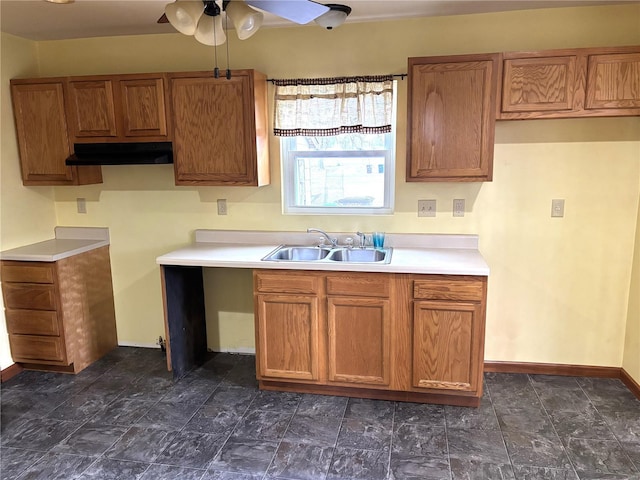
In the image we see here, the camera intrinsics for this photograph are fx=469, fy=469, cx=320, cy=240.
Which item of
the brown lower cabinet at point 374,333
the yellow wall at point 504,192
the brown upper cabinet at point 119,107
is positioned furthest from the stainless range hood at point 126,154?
the brown lower cabinet at point 374,333

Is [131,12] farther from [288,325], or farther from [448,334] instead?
[448,334]

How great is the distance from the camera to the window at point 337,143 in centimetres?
308

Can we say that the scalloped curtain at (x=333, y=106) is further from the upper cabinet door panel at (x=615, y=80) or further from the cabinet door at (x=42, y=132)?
the cabinet door at (x=42, y=132)

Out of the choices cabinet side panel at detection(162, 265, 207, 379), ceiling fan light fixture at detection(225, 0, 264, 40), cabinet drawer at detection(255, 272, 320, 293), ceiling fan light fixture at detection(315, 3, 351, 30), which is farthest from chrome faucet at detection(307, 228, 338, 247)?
ceiling fan light fixture at detection(225, 0, 264, 40)

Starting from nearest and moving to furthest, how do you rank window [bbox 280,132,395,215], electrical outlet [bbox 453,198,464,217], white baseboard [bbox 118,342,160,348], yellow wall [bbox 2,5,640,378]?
yellow wall [bbox 2,5,640,378] < electrical outlet [bbox 453,198,464,217] < window [bbox 280,132,395,215] < white baseboard [bbox 118,342,160,348]

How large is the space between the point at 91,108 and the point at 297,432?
2.48 meters

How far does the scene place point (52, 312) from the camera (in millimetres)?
3209

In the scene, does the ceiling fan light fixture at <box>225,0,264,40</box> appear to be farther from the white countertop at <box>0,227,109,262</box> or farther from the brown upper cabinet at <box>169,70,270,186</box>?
the white countertop at <box>0,227,109,262</box>

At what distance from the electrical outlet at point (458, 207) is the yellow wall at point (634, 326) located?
3.56 feet

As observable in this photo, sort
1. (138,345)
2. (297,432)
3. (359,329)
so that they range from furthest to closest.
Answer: (138,345)
(359,329)
(297,432)

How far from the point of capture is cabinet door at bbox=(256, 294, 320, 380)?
2.87 meters

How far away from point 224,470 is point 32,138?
2.60 meters

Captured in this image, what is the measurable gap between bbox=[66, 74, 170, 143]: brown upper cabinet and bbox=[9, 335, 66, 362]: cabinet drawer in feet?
4.67

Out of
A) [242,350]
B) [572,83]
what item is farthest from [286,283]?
[572,83]
